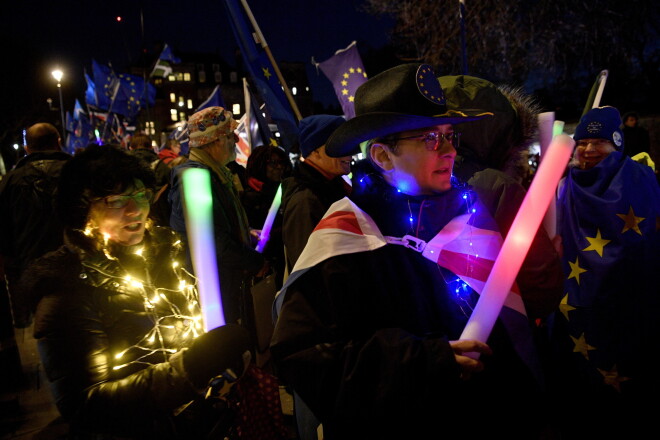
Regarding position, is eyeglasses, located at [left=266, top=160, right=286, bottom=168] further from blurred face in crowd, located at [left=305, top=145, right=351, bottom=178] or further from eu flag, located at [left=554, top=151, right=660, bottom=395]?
eu flag, located at [left=554, top=151, right=660, bottom=395]

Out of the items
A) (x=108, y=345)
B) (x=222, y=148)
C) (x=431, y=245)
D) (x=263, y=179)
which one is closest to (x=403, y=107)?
(x=431, y=245)

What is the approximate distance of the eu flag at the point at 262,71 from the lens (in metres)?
5.03

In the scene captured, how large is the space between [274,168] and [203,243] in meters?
3.98

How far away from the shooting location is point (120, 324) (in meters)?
1.89

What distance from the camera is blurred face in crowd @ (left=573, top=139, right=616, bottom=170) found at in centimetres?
347

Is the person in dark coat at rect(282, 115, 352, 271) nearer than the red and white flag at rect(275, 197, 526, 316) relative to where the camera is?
No

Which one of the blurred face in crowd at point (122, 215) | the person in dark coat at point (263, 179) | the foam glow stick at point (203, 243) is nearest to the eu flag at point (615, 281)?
the foam glow stick at point (203, 243)

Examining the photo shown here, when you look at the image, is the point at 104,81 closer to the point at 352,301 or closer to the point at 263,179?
the point at 263,179

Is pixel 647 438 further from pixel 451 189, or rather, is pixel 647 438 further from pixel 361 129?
pixel 361 129

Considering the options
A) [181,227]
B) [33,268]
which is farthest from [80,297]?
[181,227]

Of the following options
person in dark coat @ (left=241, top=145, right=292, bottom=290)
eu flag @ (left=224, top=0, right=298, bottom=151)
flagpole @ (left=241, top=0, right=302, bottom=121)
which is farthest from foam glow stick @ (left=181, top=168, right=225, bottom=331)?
person in dark coat @ (left=241, top=145, right=292, bottom=290)

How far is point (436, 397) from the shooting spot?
138cm

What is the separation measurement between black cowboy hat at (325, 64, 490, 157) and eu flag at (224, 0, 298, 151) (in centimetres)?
366

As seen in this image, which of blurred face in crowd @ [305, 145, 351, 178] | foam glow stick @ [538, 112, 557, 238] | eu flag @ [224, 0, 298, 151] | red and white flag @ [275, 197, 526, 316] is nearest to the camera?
red and white flag @ [275, 197, 526, 316]
